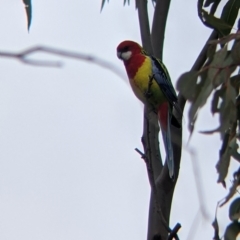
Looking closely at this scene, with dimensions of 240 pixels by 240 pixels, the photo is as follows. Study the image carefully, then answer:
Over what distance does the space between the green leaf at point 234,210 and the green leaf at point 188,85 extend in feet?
0.94

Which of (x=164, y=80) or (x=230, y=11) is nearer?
(x=230, y=11)

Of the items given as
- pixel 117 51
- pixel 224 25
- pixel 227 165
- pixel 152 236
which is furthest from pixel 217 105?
pixel 117 51

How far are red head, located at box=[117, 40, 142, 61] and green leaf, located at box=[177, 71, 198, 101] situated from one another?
1584 millimetres

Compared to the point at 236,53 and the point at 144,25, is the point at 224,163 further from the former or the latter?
the point at 144,25

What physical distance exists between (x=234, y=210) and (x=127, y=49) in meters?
1.79

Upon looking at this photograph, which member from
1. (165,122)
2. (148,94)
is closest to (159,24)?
(148,94)

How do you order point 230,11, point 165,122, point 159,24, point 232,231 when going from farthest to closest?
1. point 165,122
2. point 159,24
3. point 230,11
4. point 232,231

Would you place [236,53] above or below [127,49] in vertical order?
below

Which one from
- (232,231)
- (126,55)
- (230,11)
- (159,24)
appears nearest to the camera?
(232,231)

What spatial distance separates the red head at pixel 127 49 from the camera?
3203mm

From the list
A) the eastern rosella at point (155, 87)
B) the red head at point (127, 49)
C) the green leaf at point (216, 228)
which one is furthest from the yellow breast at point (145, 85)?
the green leaf at point (216, 228)

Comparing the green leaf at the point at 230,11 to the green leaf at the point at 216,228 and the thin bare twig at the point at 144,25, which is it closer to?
the thin bare twig at the point at 144,25

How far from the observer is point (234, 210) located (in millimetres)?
1615

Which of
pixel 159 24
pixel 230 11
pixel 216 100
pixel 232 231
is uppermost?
pixel 159 24
